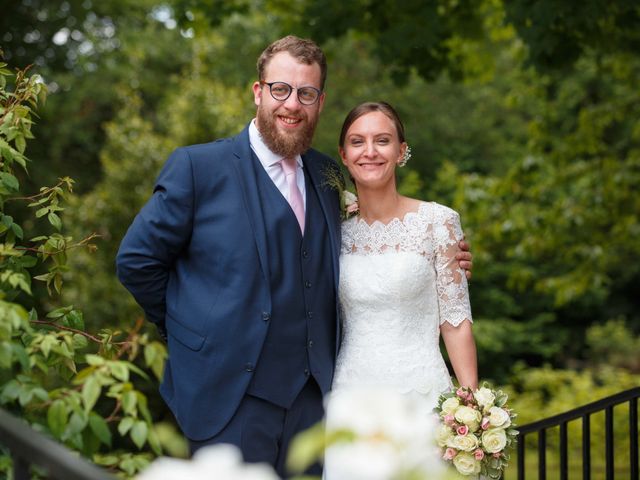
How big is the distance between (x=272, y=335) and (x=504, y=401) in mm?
819

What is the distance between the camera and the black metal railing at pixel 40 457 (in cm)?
128

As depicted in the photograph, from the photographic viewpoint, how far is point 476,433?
3.12m

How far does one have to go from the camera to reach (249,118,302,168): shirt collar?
335cm

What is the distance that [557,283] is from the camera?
891cm

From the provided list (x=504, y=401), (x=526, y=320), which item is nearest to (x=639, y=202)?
(x=504, y=401)

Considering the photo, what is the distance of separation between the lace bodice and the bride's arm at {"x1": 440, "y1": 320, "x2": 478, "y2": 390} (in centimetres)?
4

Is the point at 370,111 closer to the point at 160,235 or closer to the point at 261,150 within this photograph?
the point at 261,150

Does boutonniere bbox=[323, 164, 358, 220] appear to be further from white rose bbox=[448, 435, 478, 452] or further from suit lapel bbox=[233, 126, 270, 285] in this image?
white rose bbox=[448, 435, 478, 452]

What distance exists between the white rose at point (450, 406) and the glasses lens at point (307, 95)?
113 cm

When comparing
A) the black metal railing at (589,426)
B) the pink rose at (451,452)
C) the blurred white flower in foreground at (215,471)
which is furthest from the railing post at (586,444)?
the blurred white flower in foreground at (215,471)

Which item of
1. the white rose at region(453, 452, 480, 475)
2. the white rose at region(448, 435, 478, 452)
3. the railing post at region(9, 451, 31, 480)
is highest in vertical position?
the white rose at region(448, 435, 478, 452)

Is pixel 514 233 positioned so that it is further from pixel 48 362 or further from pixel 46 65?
pixel 48 362

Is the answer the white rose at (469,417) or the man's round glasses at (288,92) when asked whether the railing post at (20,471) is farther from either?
the man's round glasses at (288,92)

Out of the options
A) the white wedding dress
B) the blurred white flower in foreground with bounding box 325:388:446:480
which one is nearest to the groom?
the white wedding dress
